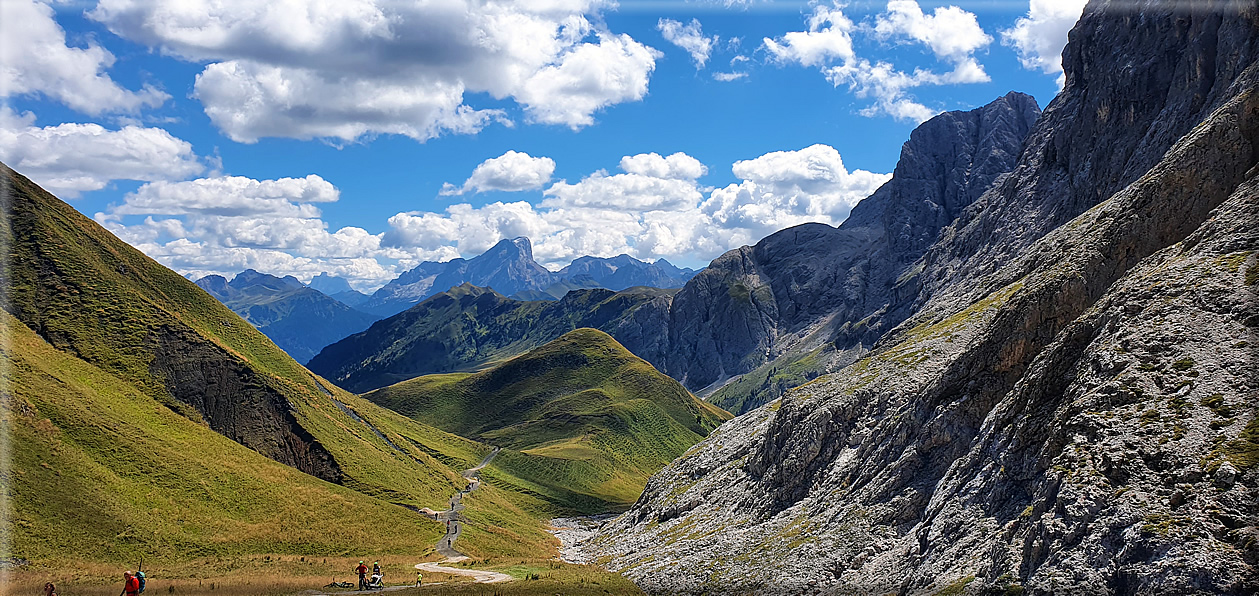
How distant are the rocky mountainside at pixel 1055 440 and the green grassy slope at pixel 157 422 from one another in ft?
142

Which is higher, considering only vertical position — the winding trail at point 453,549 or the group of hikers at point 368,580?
the group of hikers at point 368,580

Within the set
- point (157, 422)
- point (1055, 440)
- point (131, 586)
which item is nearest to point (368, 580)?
point (131, 586)

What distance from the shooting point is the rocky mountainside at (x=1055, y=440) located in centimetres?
3434

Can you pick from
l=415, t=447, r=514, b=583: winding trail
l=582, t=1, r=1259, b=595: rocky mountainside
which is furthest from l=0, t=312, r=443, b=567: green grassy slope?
l=582, t=1, r=1259, b=595: rocky mountainside

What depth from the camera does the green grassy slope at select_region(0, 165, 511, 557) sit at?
69.9 m

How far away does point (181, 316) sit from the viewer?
124375 mm

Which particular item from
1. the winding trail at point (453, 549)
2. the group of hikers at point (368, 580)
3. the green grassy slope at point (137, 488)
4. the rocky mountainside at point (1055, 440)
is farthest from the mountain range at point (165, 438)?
the rocky mountainside at point (1055, 440)

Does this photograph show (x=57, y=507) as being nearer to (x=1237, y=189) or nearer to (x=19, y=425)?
(x=19, y=425)

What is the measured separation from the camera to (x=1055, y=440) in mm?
43281

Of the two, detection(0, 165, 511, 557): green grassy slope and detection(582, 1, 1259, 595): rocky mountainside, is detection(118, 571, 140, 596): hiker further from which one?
detection(582, 1, 1259, 595): rocky mountainside

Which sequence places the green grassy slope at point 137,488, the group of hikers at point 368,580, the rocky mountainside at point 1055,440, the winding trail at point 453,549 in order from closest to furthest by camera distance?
the rocky mountainside at point 1055,440, the group of hikers at point 368,580, the green grassy slope at point 137,488, the winding trail at point 453,549

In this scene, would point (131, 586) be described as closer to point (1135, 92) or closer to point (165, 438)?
point (165, 438)

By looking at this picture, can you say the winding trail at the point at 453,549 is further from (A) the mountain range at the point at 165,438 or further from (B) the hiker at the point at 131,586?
(B) the hiker at the point at 131,586

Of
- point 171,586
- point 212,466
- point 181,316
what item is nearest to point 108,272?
point 181,316
